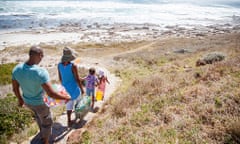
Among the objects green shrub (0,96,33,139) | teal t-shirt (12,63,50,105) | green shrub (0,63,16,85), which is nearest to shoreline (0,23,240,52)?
green shrub (0,63,16,85)

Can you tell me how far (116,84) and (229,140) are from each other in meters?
7.96

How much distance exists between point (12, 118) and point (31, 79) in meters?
3.15

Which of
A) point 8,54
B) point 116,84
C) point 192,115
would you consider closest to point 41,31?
point 8,54

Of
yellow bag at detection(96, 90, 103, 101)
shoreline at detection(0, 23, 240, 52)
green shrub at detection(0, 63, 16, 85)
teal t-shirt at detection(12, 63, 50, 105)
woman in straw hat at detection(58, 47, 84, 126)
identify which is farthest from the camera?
shoreline at detection(0, 23, 240, 52)

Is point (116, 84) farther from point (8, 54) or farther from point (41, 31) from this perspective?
point (41, 31)

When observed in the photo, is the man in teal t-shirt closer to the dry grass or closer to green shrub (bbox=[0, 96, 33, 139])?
the dry grass

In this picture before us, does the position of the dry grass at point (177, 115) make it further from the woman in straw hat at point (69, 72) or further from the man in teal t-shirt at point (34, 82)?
the man in teal t-shirt at point (34, 82)

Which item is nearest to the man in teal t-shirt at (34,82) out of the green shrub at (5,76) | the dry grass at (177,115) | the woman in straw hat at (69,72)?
the woman in straw hat at (69,72)

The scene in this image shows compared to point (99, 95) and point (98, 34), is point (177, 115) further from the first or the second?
point (98, 34)

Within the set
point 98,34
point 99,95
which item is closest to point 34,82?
point 99,95

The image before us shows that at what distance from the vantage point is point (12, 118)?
20.4ft

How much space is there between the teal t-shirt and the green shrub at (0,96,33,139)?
7.58 feet

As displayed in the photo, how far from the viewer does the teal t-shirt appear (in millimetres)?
3648

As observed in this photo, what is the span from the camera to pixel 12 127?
5.98 metres
